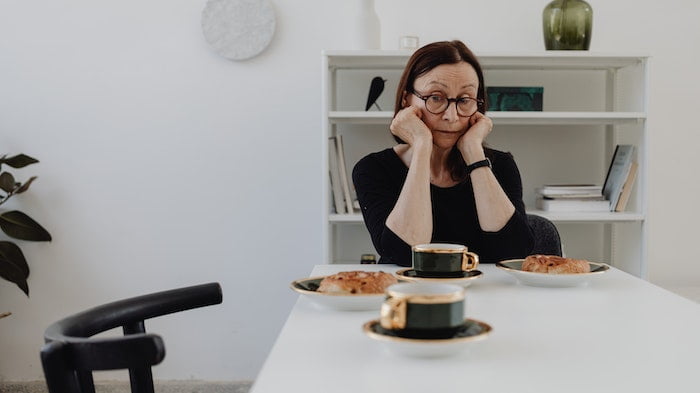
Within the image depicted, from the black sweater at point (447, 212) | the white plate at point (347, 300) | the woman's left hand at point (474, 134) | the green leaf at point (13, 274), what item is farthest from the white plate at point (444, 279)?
the green leaf at point (13, 274)

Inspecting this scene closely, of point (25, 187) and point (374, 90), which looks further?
point (25, 187)

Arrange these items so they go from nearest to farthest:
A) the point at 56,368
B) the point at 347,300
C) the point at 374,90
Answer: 1. the point at 56,368
2. the point at 347,300
3. the point at 374,90

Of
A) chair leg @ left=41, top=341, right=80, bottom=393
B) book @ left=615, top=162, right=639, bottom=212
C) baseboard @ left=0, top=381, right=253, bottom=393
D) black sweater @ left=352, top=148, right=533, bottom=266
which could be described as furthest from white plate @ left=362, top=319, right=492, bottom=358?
baseboard @ left=0, top=381, right=253, bottom=393

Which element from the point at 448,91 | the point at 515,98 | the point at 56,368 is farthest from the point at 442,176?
the point at 56,368

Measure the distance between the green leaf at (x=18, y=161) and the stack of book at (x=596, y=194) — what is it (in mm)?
2010

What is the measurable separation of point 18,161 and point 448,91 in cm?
179

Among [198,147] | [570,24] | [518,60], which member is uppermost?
[570,24]

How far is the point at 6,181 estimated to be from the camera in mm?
2746

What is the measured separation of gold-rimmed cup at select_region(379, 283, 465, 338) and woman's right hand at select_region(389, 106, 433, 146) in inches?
43.1

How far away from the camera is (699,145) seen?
113 inches

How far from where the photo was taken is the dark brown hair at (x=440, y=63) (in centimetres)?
191

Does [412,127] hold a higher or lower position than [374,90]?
lower

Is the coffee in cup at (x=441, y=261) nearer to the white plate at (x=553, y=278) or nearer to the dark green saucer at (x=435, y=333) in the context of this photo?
the white plate at (x=553, y=278)

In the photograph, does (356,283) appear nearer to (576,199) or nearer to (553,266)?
(553,266)
